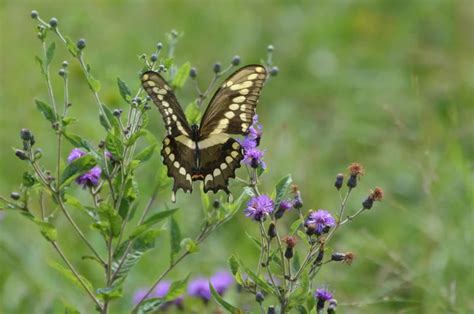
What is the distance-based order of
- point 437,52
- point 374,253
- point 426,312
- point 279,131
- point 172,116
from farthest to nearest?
1. point 437,52
2. point 279,131
3. point 374,253
4. point 426,312
5. point 172,116

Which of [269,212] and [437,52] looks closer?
[269,212]

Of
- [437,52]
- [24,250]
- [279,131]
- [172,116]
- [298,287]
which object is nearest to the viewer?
[298,287]

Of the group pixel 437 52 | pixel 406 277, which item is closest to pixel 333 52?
pixel 437 52

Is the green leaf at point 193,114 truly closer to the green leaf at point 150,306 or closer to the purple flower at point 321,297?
the green leaf at point 150,306

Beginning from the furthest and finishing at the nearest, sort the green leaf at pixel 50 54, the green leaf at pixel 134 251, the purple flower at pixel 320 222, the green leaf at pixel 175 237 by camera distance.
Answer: the green leaf at pixel 175 237, the green leaf at pixel 134 251, the green leaf at pixel 50 54, the purple flower at pixel 320 222

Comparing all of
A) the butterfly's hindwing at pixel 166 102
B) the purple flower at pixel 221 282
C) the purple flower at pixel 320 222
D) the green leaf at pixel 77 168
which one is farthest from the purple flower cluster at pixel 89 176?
the purple flower at pixel 221 282

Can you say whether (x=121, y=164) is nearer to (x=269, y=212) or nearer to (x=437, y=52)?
(x=269, y=212)

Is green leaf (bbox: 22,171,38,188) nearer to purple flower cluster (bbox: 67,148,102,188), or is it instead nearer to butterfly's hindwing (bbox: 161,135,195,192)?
purple flower cluster (bbox: 67,148,102,188)

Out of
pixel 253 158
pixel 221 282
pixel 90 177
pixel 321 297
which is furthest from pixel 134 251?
pixel 221 282

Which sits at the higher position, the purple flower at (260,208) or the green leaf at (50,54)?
the green leaf at (50,54)
